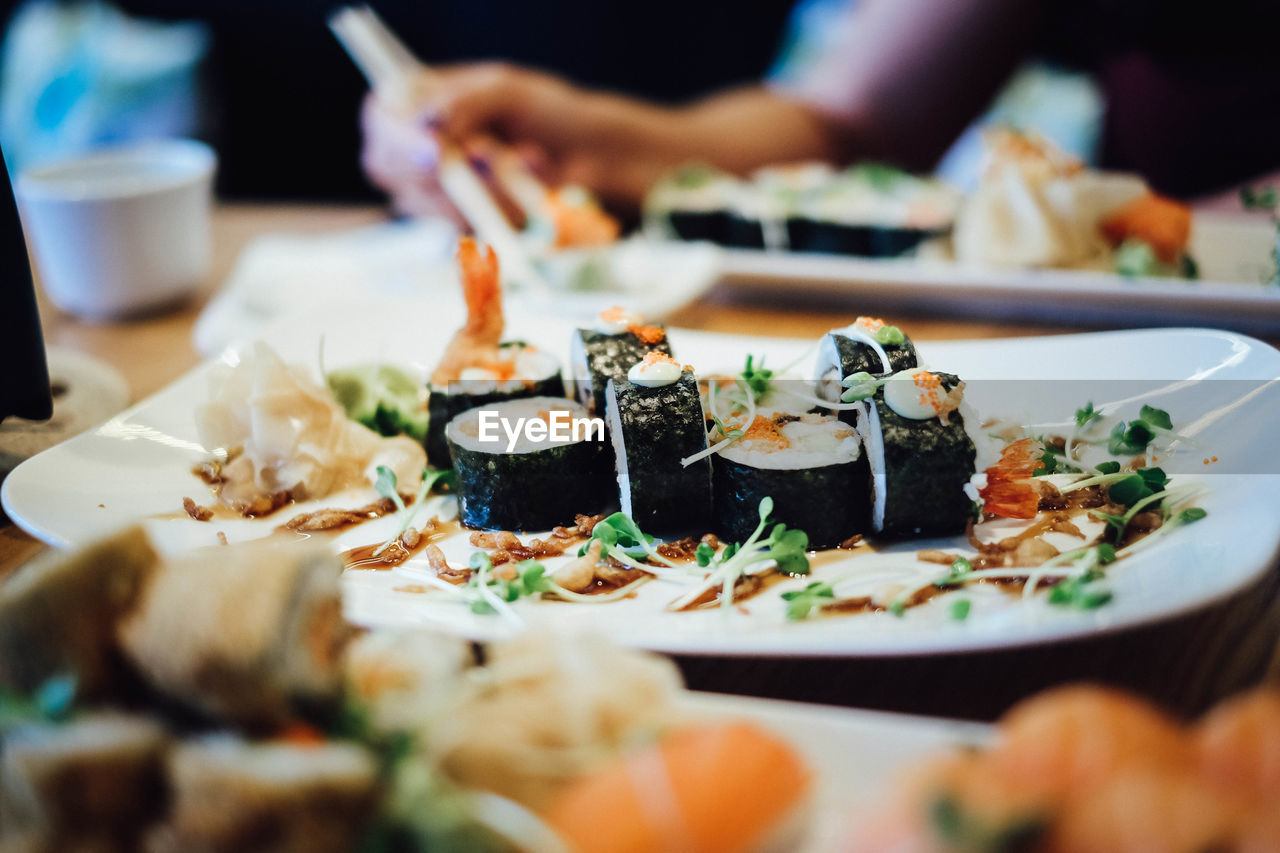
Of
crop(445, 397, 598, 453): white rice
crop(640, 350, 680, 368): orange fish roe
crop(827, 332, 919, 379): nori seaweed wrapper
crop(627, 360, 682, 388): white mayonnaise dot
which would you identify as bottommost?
crop(445, 397, 598, 453): white rice

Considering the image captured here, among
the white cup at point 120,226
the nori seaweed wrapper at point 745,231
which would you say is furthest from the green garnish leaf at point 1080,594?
the white cup at point 120,226

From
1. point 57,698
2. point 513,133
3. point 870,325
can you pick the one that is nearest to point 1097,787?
point 57,698

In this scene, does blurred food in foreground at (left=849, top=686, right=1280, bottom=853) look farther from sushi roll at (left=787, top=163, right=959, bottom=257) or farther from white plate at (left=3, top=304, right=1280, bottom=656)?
sushi roll at (left=787, top=163, right=959, bottom=257)

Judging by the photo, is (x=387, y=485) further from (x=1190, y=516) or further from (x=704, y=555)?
(x=1190, y=516)

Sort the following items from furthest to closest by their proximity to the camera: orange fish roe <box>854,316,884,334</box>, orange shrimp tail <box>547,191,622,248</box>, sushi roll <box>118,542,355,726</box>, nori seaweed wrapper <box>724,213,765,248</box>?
nori seaweed wrapper <box>724,213,765,248</box> → orange shrimp tail <box>547,191,622,248</box> → orange fish roe <box>854,316,884,334</box> → sushi roll <box>118,542,355,726</box>

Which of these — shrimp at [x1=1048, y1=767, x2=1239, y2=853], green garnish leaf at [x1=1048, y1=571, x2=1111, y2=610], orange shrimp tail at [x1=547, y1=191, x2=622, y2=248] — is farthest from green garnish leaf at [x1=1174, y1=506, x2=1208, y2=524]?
orange shrimp tail at [x1=547, y1=191, x2=622, y2=248]

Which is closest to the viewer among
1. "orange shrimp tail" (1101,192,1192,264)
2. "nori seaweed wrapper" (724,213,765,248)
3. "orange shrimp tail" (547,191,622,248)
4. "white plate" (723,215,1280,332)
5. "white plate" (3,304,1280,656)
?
"white plate" (3,304,1280,656)

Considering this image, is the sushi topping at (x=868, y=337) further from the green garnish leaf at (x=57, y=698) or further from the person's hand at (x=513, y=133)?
the person's hand at (x=513, y=133)

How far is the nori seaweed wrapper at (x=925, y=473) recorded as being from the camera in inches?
51.3

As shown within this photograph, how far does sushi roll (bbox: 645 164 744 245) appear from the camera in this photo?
114 inches

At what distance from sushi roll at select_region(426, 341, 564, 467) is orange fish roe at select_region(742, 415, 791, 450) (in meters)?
0.38

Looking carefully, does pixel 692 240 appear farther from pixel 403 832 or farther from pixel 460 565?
pixel 403 832

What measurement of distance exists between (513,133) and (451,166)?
505mm

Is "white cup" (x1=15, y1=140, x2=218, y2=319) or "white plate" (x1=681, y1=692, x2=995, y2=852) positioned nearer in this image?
"white plate" (x1=681, y1=692, x2=995, y2=852)
